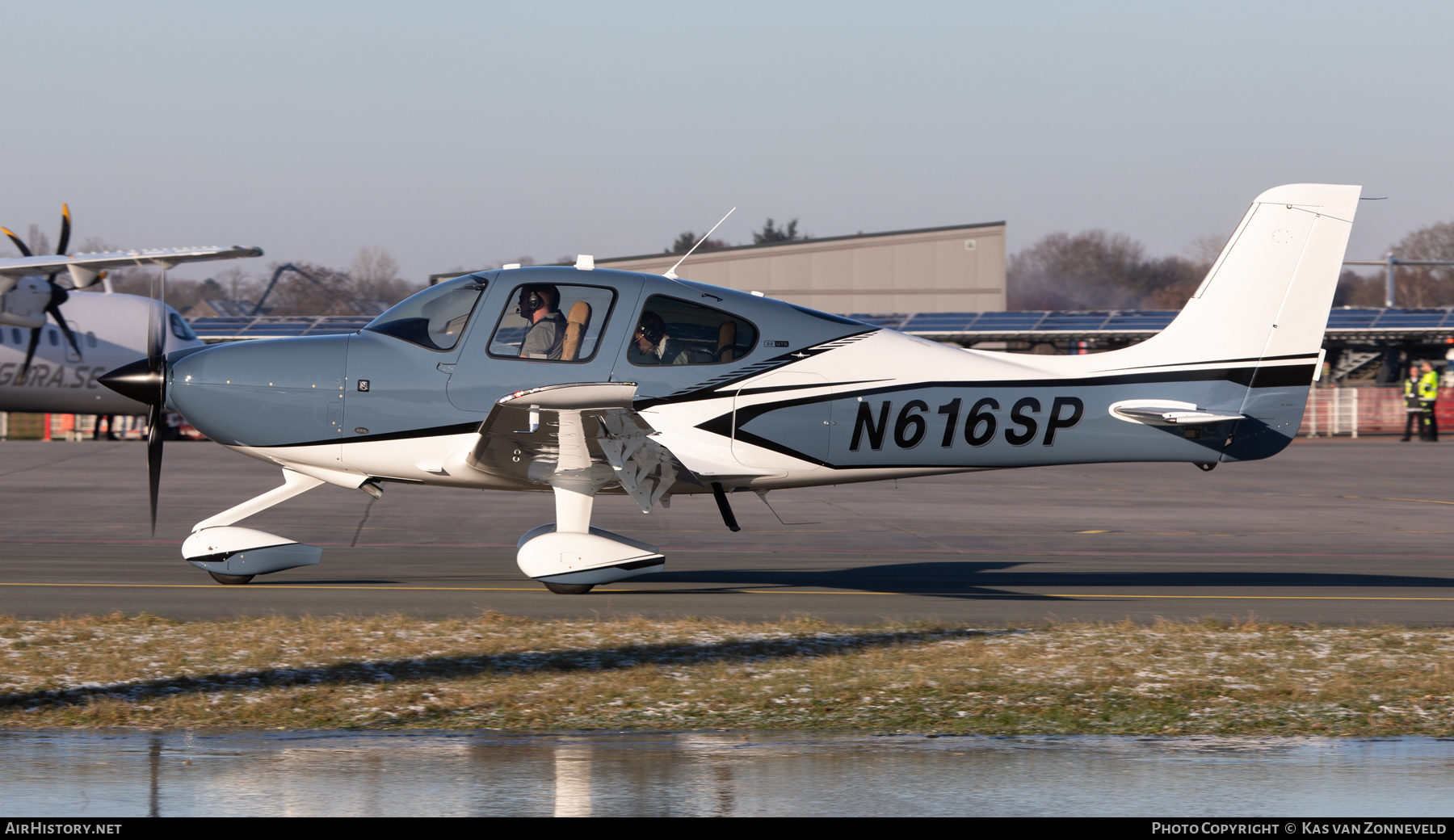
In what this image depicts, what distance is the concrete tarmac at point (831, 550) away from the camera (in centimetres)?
1018

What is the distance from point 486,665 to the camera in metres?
7.40

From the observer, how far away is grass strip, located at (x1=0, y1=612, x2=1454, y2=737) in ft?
20.6

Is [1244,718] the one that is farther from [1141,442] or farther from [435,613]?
[435,613]

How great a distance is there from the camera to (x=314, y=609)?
9.55 m

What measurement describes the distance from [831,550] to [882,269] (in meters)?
42.1

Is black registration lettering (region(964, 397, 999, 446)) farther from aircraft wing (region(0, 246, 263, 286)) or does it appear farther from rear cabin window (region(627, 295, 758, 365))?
aircraft wing (region(0, 246, 263, 286))

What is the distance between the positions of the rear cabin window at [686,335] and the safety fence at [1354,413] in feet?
115

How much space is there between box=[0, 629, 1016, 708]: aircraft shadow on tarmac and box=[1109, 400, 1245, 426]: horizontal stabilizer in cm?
265

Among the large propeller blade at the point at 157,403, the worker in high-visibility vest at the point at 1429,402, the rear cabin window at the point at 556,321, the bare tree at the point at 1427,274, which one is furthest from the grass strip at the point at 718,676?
the bare tree at the point at 1427,274

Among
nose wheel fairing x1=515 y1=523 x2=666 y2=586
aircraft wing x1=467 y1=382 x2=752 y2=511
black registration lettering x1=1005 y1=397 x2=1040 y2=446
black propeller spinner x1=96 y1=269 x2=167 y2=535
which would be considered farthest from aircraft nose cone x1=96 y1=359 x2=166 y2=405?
black registration lettering x1=1005 y1=397 x2=1040 y2=446

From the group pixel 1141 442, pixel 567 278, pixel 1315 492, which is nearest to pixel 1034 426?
pixel 1141 442

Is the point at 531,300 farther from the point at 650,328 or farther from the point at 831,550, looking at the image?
the point at 831,550

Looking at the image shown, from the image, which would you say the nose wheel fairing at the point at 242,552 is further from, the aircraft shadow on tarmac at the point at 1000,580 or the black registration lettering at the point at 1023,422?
the black registration lettering at the point at 1023,422

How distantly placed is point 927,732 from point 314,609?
5242 mm
